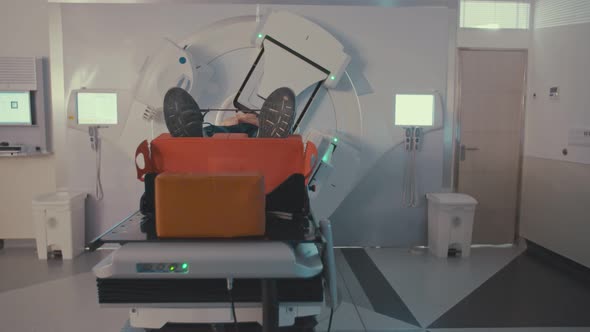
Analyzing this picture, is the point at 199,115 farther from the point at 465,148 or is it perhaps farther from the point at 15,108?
the point at 465,148

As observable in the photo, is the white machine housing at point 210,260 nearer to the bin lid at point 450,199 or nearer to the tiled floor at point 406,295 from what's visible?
the tiled floor at point 406,295

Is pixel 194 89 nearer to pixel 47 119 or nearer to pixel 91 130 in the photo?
pixel 91 130

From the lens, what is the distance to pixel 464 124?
13.5ft

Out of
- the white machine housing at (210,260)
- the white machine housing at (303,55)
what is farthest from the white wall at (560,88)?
the white machine housing at (210,260)

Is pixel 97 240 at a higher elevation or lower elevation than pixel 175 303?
higher

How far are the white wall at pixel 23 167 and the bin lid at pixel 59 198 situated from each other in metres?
0.24

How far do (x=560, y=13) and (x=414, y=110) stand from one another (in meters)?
1.46

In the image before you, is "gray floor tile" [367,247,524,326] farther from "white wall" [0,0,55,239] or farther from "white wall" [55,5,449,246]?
"white wall" [0,0,55,239]

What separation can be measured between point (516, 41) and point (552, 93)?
671mm

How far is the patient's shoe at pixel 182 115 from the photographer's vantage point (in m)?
1.94

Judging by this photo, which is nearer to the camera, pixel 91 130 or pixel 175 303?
pixel 175 303

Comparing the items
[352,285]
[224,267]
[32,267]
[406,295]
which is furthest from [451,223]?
[32,267]

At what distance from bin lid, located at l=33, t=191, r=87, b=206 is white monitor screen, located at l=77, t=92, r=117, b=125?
645 millimetres

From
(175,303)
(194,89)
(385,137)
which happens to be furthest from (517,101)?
(175,303)
